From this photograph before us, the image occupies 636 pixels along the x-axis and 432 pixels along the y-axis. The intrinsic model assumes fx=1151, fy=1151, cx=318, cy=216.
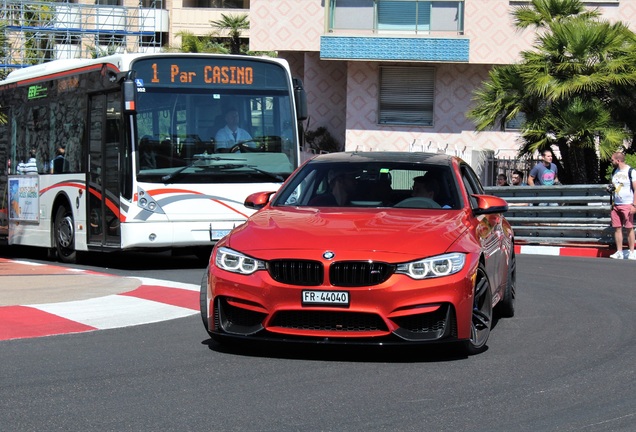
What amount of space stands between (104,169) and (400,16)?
18068 millimetres

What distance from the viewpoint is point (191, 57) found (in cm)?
1576

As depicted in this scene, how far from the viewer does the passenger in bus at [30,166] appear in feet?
59.7

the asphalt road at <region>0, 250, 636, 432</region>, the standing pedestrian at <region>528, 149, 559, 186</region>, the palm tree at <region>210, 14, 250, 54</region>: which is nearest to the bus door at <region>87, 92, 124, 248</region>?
the asphalt road at <region>0, 250, 636, 432</region>

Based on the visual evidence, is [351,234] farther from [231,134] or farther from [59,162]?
[59,162]

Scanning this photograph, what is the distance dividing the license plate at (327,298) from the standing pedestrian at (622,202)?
1222 centimetres

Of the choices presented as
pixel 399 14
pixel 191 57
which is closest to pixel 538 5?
pixel 399 14

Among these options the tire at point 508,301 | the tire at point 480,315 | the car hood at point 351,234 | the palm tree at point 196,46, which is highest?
the palm tree at point 196,46

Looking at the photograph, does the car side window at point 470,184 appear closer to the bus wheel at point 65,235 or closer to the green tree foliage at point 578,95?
the bus wheel at point 65,235

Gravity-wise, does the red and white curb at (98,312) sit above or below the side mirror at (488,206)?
below

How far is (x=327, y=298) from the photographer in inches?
298

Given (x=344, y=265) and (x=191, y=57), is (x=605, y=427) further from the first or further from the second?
(x=191, y=57)

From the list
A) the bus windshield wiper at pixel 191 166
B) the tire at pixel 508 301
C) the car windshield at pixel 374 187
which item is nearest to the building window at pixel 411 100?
the bus windshield wiper at pixel 191 166

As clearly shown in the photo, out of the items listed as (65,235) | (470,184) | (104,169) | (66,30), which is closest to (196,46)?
(66,30)

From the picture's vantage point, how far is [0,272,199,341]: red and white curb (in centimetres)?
941
